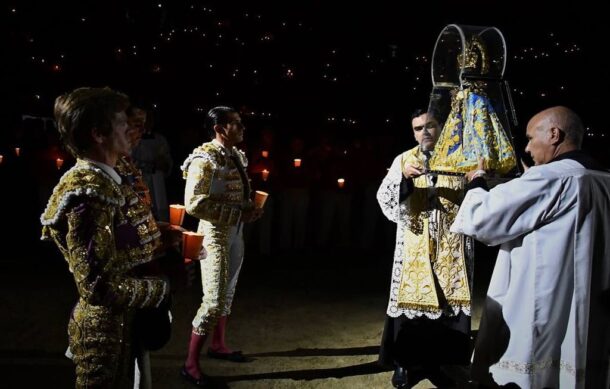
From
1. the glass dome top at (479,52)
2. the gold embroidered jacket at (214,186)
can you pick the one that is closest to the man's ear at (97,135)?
the gold embroidered jacket at (214,186)

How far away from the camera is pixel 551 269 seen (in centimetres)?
311

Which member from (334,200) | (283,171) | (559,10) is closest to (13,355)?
(283,171)

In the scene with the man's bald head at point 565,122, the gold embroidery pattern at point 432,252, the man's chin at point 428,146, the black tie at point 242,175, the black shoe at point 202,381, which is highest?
the man's bald head at point 565,122

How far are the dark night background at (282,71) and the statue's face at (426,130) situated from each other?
475 cm

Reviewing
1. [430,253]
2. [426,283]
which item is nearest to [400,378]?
[426,283]

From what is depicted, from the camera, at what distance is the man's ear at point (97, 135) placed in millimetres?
2477

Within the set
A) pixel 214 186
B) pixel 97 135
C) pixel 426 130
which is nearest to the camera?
pixel 97 135

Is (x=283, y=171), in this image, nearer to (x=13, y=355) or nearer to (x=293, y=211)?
(x=293, y=211)

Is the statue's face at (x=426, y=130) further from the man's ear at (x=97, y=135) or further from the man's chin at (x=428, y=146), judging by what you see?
the man's ear at (x=97, y=135)

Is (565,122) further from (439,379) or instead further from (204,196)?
(204,196)

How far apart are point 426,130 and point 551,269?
4.97ft

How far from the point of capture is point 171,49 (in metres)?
10.8

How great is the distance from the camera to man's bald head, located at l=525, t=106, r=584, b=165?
311 centimetres

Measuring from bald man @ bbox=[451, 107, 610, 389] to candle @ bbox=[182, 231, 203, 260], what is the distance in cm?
152
